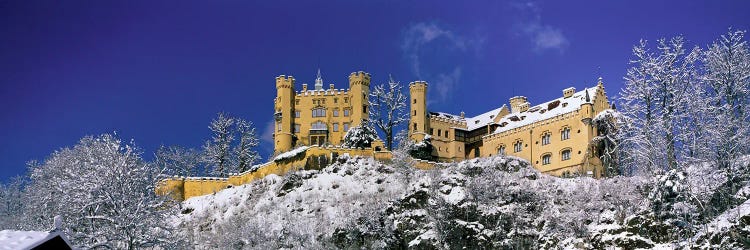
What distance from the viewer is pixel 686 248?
42562mm

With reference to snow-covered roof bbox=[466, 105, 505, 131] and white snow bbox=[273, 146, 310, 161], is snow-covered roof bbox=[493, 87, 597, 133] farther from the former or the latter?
white snow bbox=[273, 146, 310, 161]

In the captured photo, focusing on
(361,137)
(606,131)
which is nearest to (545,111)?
(606,131)

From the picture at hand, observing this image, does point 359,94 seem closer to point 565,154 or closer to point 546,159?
point 546,159

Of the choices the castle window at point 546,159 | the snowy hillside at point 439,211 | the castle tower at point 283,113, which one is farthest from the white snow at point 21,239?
the castle tower at point 283,113

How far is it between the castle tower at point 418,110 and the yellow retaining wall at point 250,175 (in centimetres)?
997

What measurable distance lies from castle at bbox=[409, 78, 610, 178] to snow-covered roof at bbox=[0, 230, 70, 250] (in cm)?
4490

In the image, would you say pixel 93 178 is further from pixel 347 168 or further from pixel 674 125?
pixel 674 125

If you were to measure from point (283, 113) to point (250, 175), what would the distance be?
12.0 m

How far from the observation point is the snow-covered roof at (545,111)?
67.3 meters

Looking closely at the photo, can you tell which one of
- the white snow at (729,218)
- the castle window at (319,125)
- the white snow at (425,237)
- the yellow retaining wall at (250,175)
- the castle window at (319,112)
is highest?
the castle window at (319,112)

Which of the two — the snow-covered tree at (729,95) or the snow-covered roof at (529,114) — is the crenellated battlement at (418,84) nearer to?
the snow-covered roof at (529,114)

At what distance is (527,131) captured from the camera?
7012cm

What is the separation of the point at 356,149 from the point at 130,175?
2622 centimetres

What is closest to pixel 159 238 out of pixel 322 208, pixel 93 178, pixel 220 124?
pixel 93 178
